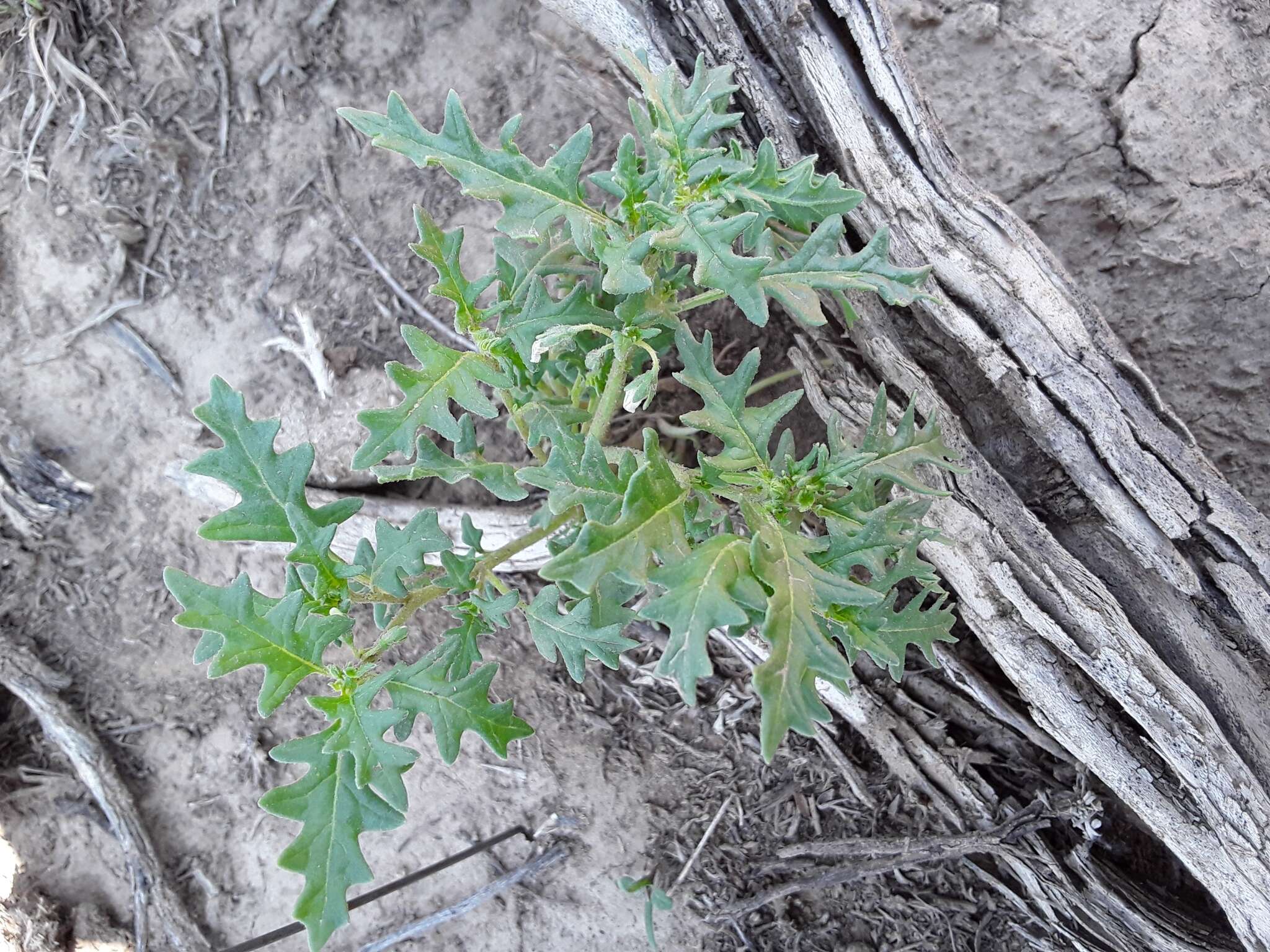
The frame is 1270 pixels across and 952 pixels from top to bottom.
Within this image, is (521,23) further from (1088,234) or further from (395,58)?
(1088,234)

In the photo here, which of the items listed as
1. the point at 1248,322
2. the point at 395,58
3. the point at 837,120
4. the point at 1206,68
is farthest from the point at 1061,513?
the point at 395,58

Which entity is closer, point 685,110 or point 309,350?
point 685,110

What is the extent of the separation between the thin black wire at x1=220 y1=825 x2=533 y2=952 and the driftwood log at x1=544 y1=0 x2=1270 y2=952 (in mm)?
1776

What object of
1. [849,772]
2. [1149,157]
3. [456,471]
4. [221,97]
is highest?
[221,97]

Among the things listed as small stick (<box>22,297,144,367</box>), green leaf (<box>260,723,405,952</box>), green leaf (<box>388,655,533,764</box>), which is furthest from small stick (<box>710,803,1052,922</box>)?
small stick (<box>22,297,144,367</box>)

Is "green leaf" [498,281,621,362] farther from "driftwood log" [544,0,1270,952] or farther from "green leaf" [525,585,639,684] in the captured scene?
"driftwood log" [544,0,1270,952]

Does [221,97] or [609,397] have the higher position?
[221,97]

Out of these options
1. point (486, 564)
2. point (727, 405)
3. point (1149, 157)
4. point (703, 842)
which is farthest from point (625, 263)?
point (1149, 157)

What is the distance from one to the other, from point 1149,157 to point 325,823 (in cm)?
A: 329

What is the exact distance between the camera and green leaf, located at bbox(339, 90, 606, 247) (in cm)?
209

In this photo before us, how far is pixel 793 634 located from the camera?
5.53ft

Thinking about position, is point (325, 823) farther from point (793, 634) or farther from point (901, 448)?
point (901, 448)

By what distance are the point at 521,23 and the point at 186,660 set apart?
2.81 metres

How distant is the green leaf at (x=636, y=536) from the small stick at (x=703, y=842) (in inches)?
64.3
